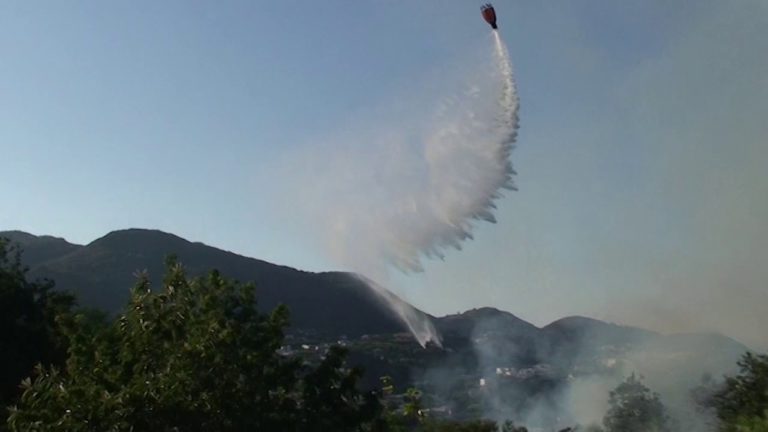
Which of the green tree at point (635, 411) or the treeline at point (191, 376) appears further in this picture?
the green tree at point (635, 411)

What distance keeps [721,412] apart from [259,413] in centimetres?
3807

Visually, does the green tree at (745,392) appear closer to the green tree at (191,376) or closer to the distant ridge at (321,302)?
the green tree at (191,376)

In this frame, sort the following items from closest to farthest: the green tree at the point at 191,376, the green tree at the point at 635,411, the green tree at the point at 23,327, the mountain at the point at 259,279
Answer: the green tree at the point at 191,376, the green tree at the point at 23,327, the green tree at the point at 635,411, the mountain at the point at 259,279

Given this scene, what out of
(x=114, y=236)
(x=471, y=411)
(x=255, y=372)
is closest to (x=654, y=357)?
(x=471, y=411)

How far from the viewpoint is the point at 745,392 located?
44938 mm

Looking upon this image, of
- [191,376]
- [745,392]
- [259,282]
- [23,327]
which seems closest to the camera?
[191,376]

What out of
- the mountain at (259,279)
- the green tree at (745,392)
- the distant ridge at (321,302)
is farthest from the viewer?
the mountain at (259,279)

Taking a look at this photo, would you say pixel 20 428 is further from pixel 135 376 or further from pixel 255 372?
pixel 255 372

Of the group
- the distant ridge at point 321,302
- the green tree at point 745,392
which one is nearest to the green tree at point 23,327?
the green tree at point 745,392

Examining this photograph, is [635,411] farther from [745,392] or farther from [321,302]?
[321,302]

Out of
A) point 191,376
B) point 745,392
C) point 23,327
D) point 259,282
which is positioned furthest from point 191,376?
point 259,282

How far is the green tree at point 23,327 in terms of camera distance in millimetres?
26203

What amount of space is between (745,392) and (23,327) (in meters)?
36.6

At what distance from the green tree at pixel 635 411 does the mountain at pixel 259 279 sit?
90.3m
